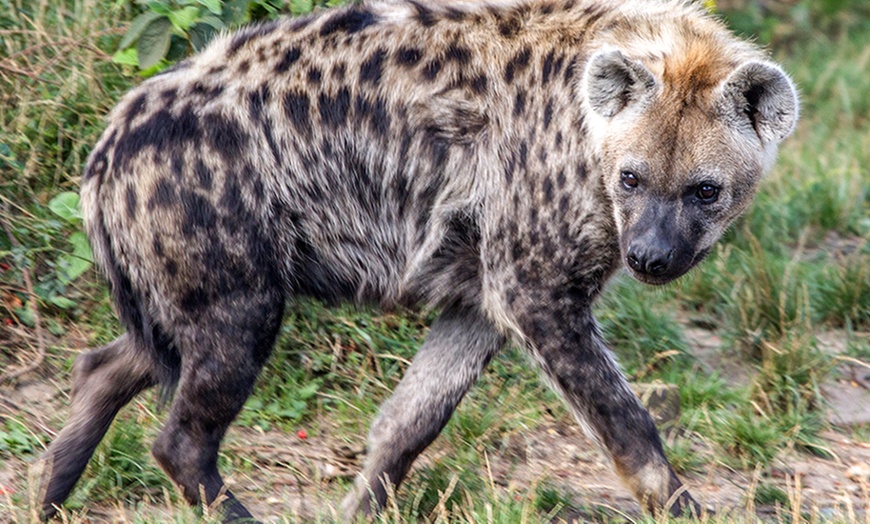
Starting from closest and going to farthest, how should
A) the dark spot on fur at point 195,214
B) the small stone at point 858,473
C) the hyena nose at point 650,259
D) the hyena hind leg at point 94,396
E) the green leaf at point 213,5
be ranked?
the hyena nose at point 650,259 < the dark spot on fur at point 195,214 < the hyena hind leg at point 94,396 < the green leaf at point 213,5 < the small stone at point 858,473

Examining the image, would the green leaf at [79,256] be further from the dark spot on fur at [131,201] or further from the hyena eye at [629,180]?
the hyena eye at [629,180]

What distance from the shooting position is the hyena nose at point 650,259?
322 cm

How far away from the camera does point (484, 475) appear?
13.0 ft

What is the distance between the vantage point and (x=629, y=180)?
3.36 meters

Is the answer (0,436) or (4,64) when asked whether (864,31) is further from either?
(0,436)

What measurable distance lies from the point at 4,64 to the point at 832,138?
4.54 meters

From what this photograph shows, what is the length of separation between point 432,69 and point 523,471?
1.39 metres

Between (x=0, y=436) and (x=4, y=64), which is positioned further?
(x=4, y=64)

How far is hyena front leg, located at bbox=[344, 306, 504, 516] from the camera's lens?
12.0ft

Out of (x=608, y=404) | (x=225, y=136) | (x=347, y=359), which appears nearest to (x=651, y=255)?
(x=608, y=404)

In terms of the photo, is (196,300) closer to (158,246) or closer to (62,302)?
(158,246)

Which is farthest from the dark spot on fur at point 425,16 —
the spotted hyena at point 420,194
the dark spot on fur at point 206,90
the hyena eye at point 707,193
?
the hyena eye at point 707,193

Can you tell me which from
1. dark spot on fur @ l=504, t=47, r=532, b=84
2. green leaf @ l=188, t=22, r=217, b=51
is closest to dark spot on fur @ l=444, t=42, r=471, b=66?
dark spot on fur @ l=504, t=47, r=532, b=84

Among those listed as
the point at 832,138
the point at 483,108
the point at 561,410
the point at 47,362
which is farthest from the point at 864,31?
the point at 47,362
